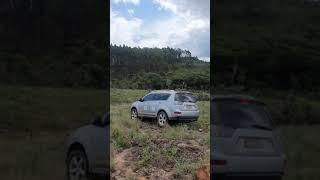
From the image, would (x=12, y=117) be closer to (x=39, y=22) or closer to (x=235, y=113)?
(x=39, y=22)

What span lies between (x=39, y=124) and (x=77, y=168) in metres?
1.54

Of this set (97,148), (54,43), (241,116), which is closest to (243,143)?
(241,116)

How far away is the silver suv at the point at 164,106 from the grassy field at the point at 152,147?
0.47ft

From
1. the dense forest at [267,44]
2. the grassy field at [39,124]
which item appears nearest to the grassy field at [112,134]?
the grassy field at [39,124]

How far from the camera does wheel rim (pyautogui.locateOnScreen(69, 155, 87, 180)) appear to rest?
20.1 ft

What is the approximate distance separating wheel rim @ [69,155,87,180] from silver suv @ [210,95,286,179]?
158cm

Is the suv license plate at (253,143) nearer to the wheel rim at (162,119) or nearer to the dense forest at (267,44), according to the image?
the wheel rim at (162,119)

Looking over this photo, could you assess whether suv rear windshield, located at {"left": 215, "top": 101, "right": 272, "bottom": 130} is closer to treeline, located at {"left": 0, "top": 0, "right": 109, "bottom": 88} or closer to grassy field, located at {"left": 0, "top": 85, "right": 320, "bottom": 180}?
grassy field, located at {"left": 0, "top": 85, "right": 320, "bottom": 180}

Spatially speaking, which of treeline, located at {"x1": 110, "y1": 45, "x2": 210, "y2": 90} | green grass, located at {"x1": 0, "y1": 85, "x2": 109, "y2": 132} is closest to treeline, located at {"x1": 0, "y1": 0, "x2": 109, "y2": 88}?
green grass, located at {"x1": 0, "y1": 85, "x2": 109, "y2": 132}

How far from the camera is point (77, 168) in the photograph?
625 centimetres

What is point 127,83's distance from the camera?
21.2ft

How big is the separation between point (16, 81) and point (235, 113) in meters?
3.99

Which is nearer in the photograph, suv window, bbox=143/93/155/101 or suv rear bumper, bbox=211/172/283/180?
suv rear bumper, bbox=211/172/283/180

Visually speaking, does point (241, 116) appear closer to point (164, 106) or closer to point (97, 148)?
point (164, 106)
